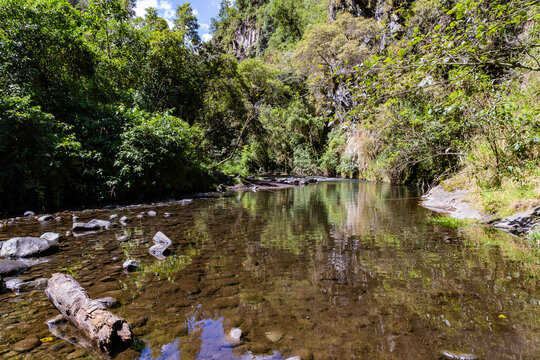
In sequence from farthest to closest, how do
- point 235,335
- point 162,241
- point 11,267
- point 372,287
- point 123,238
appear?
point 123,238 → point 162,241 → point 11,267 → point 372,287 → point 235,335

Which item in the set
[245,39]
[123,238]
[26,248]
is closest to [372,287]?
[123,238]

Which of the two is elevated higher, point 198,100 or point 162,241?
point 198,100

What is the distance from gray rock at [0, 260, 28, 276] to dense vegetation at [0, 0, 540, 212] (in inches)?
201

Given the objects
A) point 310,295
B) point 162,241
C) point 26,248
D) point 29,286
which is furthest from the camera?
point 162,241

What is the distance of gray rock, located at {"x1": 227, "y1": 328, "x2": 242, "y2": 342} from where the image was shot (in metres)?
2.49

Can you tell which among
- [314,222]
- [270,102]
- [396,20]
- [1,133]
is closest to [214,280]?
[314,222]

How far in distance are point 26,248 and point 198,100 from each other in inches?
635

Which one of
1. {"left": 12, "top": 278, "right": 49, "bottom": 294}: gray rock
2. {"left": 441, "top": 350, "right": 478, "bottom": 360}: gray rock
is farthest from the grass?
{"left": 12, "top": 278, "right": 49, "bottom": 294}: gray rock

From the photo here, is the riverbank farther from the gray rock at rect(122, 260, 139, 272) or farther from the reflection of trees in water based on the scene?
the gray rock at rect(122, 260, 139, 272)

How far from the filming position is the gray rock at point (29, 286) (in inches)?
138

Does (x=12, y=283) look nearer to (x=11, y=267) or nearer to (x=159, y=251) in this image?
(x=11, y=267)

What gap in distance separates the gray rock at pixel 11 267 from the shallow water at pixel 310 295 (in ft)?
0.45

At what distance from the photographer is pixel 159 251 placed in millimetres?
5000

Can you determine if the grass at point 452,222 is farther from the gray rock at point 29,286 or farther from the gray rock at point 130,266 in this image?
the gray rock at point 29,286
